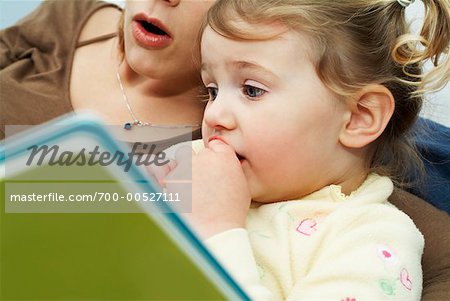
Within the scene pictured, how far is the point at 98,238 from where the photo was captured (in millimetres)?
330

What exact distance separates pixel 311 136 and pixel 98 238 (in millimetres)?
527

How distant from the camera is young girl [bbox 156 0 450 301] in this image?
729 mm

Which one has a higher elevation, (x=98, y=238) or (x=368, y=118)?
(x=98, y=238)

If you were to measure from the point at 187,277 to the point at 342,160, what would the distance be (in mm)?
567

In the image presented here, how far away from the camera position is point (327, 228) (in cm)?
77

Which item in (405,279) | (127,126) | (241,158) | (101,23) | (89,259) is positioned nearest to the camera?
(89,259)

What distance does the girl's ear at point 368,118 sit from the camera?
85 cm

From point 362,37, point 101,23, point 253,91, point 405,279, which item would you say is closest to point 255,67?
point 253,91

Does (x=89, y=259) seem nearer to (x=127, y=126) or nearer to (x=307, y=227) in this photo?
(x=307, y=227)

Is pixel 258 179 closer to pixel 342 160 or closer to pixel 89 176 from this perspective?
pixel 342 160

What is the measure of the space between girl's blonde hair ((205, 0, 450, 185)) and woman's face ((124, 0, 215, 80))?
195 mm

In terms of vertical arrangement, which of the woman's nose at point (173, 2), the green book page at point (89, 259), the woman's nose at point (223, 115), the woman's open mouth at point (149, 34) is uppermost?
the green book page at point (89, 259)

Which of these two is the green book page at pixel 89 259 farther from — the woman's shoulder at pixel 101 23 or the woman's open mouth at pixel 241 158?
the woman's shoulder at pixel 101 23

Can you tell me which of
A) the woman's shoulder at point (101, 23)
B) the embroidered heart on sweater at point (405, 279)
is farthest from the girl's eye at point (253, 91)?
the woman's shoulder at point (101, 23)
